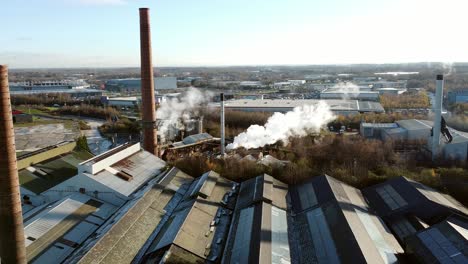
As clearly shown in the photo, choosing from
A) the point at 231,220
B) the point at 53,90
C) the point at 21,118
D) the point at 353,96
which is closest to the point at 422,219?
the point at 231,220

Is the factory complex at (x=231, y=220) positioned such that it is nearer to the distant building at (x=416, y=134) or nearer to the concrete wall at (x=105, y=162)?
the concrete wall at (x=105, y=162)

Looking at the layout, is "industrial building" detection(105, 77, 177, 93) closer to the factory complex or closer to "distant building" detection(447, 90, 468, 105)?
"distant building" detection(447, 90, 468, 105)

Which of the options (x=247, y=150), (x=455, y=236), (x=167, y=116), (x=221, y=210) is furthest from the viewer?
(x=167, y=116)

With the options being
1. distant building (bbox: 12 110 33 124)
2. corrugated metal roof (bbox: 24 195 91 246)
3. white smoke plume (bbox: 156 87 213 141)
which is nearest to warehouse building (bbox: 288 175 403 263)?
corrugated metal roof (bbox: 24 195 91 246)

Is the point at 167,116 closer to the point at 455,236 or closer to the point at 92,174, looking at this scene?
the point at 92,174

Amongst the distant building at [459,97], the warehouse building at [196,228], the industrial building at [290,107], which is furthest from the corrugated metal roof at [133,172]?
the distant building at [459,97]

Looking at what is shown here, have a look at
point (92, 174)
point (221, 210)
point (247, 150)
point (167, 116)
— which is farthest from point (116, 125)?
point (221, 210)

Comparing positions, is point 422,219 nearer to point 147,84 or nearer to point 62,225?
point 62,225
